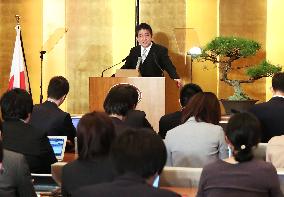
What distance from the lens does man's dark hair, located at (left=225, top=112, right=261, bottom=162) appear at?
2.63m

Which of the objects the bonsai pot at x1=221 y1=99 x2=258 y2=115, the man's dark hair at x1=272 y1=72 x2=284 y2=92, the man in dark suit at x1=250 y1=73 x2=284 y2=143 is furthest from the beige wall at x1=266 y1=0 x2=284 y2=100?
the man in dark suit at x1=250 y1=73 x2=284 y2=143

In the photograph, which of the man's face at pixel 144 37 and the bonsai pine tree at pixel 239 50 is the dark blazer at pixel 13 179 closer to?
the man's face at pixel 144 37

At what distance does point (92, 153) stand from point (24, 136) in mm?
1029

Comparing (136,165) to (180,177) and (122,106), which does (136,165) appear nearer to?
(180,177)

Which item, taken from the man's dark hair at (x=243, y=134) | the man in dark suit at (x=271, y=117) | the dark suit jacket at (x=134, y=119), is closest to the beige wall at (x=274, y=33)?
the man in dark suit at (x=271, y=117)

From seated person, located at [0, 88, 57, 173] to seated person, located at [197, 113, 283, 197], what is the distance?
129 centimetres

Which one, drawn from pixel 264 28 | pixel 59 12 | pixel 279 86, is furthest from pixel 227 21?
pixel 279 86

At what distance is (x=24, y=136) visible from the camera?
143 inches

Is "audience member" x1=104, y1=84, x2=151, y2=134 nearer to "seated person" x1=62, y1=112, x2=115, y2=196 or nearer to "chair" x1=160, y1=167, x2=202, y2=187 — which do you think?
"chair" x1=160, y1=167, x2=202, y2=187

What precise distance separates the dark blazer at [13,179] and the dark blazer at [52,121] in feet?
5.29

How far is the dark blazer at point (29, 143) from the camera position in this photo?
143 inches

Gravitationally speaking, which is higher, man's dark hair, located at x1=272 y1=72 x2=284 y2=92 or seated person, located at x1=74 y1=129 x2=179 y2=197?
man's dark hair, located at x1=272 y1=72 x2=284 y2=92

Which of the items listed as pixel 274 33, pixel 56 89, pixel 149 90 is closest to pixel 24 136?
pixel 56 89

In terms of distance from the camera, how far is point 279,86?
4.68m
